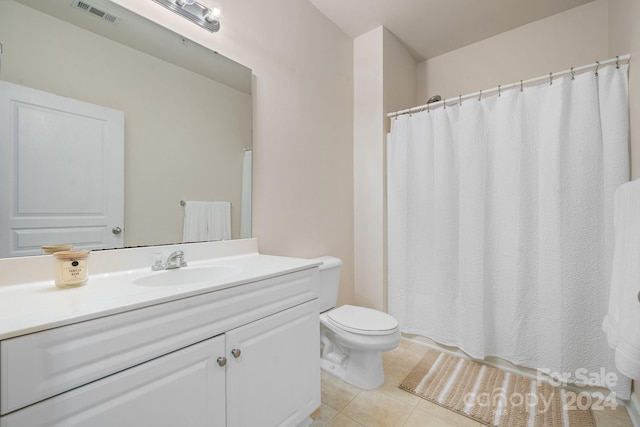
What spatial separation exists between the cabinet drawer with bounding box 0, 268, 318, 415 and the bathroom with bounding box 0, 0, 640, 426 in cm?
77

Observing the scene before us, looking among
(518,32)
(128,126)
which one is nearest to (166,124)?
(128,126)

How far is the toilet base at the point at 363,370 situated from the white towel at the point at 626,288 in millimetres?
1088

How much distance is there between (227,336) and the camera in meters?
0.97

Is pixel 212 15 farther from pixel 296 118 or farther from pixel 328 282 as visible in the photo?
pixel 328 282

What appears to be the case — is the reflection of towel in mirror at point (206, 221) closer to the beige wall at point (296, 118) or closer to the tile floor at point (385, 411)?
the beige wall at point (296, 118)

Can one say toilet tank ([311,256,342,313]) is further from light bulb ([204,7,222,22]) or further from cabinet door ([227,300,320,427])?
light bulb ([204,7,222,22])

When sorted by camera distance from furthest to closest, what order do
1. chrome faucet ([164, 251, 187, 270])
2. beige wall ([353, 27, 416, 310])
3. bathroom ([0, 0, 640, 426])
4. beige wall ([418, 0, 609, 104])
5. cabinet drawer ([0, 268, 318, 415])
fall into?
beige wall ([353, 27, 416, 310]) < beige wall ([418, 0, 609, 104]) < bathroom ([0, 0, 640, 426]) < chrome faucet ([164, 251, 187, 270]) < cabinet drawer ([0, 268, 318, 415])

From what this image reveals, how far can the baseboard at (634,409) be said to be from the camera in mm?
1375

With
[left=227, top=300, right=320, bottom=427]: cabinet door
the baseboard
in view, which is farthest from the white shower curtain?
[left=227, top=300, right=320, bottom=427]: cabinet door

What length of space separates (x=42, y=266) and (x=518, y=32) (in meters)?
3.37

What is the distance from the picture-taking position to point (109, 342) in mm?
707

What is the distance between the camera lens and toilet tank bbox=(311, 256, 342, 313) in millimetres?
1858

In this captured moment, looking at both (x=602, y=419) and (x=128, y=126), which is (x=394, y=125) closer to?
(x=128, y=126)

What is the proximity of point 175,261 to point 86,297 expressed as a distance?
0.45 metres
